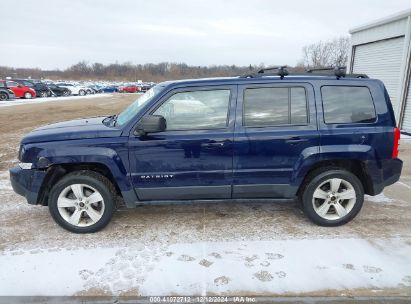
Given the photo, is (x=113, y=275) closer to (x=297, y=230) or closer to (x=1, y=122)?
(x=297, y=230)

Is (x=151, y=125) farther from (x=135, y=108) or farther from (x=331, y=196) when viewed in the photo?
(x=331, y=196)

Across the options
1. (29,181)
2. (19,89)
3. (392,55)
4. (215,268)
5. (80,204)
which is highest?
(392,55)

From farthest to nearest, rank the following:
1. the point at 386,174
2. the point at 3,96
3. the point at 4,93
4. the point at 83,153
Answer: the point at 3,96
the point at 4,93
the point at 386,174
the point at 83,153

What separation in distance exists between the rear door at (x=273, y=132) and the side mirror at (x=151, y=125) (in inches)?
33.6

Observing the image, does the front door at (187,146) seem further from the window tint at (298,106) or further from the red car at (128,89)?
the red car at (128,89)

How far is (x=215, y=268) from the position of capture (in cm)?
324

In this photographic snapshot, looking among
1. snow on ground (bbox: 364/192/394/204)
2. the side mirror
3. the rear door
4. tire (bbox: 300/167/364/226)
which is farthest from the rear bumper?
the side mirror

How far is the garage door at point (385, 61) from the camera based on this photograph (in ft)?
35.6

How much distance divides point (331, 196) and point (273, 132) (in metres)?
1.11

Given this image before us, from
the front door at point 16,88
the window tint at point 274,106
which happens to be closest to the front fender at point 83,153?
the window tint at point 274,106

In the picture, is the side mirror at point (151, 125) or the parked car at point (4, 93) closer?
the side mirror at point (151, 125)

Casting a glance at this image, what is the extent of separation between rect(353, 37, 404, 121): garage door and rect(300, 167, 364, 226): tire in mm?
8437

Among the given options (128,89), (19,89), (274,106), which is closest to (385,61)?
(274,106)

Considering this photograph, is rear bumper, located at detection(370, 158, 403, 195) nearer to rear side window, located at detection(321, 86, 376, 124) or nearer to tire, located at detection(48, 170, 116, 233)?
rear side window, located at detection(321, 86, 376, 124)
